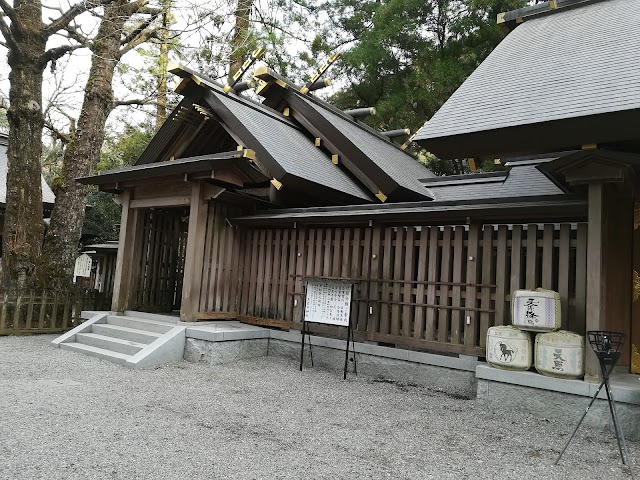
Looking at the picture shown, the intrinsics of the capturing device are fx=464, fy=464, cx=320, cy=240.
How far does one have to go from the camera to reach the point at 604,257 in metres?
5.00

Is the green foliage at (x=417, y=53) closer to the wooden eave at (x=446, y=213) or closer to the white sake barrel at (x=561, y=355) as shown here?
the wooden eave at (x=446, y=213)

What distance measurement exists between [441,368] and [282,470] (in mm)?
3391

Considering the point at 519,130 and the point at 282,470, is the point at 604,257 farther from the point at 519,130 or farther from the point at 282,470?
the point at 282,470

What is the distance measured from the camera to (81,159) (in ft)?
34.4

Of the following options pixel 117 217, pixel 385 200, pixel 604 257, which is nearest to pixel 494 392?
pixel 604 257

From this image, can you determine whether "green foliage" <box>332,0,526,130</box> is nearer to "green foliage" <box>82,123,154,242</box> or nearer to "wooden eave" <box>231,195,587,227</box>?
"wooden eave" <box>231,195,587,227</box>

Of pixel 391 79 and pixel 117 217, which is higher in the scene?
pixel 391 79

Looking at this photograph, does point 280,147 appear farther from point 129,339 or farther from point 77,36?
point 77,36

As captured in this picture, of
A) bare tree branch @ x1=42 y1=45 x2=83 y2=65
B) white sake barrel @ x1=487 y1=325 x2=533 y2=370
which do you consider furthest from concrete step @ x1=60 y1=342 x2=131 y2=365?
bare tree branch @ x1=42 y1=45 x2=83 y2=65

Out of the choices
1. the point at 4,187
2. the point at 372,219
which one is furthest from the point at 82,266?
the point at 372,219

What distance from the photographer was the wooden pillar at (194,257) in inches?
303

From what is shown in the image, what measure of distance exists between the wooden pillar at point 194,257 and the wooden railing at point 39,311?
3.34 meters

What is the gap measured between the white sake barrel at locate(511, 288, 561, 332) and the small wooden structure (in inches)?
14.1

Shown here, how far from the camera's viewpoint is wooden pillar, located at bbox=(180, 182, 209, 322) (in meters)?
7.71
